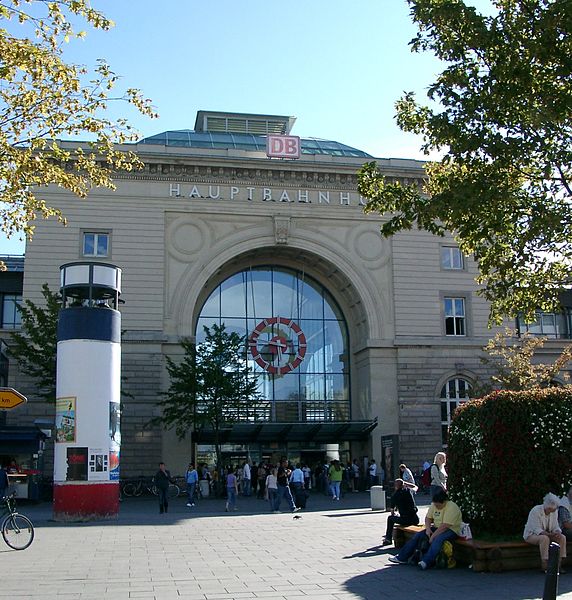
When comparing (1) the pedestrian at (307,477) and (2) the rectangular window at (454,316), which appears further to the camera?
(2) the rectangular window at (454,316)

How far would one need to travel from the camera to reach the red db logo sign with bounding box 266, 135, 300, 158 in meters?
42.5

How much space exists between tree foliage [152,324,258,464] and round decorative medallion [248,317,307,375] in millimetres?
3877

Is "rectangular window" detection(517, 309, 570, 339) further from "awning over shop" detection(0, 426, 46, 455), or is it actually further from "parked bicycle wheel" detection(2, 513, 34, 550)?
"parked bicycle wheel" detection(2, 513, 34, 550)

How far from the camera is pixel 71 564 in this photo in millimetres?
13695

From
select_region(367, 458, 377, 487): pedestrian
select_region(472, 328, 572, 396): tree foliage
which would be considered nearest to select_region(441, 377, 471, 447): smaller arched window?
select_region(472, 328, 572, 396): tree foliage

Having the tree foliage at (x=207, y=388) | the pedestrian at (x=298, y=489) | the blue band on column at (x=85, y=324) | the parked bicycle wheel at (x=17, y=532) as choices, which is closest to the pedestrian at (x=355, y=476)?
the tree foliage at (x=207, y=388)

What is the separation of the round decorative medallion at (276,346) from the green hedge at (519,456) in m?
30.4

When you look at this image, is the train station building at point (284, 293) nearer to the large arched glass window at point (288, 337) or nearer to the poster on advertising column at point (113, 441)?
the large arched glass window at point (288, 337)

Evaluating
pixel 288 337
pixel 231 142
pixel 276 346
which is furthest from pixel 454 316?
pixel 231 142

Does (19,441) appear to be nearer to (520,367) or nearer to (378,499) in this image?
(378,499)

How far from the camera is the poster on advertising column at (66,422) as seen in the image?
21.4 metres

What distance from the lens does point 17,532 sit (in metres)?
15.6

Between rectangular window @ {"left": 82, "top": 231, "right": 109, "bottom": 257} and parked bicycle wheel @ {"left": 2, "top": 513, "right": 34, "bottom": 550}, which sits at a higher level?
rectangular window @ {"left": 82, "top": 231, "right": 109, "bottom": 257}

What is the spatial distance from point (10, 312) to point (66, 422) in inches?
932
